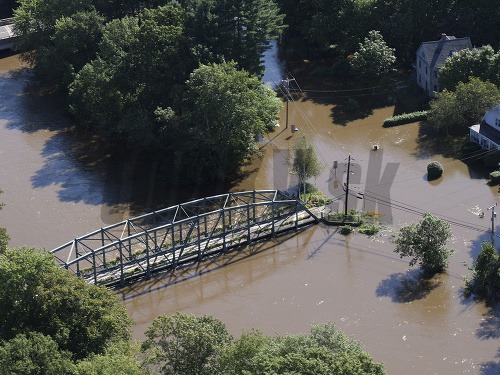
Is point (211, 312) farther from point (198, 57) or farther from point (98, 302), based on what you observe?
point (198, 57)

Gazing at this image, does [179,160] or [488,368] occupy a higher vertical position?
[179,160]

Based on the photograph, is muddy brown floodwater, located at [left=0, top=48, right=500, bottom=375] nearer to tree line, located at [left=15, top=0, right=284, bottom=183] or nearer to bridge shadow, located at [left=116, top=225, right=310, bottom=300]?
bridge shadow, located at [left=116, top=225, right=310, bottom=300]

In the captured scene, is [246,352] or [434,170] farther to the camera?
[434,170]

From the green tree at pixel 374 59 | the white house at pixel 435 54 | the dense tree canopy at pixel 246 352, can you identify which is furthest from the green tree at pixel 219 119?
the dense tree canopy at pixel 246 352

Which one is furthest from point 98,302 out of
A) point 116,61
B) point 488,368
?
point 116,61

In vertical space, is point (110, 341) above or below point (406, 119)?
below

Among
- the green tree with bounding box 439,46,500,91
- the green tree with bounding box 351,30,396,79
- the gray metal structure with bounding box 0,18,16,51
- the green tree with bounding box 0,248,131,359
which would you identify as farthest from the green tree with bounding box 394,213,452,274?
the gray metal structure with bounding box 0,18,16,51

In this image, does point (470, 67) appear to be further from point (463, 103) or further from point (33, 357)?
point (33, 357)

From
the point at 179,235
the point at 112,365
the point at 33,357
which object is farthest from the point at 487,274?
the point at 33,357
